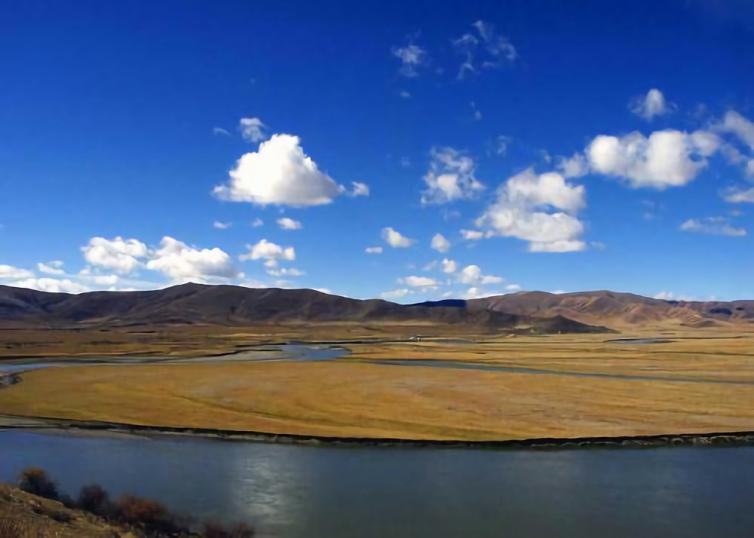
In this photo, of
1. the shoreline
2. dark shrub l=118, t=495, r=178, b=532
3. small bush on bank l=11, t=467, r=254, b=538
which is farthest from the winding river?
dark shrub l=118, t=495, r=178, b=532

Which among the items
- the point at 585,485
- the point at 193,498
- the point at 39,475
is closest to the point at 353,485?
the point at 193,498

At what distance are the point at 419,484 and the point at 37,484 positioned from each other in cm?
1215

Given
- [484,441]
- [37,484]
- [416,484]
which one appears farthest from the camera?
[484,441]

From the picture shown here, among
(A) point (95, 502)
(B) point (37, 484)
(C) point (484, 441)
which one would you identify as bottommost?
(C) point (484, 441)

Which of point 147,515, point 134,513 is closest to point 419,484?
point 147,515

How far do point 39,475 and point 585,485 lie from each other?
17783 millimetres

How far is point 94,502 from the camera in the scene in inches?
744

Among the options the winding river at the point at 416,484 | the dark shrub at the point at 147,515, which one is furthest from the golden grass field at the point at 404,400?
the dark shrub at the point at 147,515

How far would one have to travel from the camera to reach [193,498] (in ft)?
68.9

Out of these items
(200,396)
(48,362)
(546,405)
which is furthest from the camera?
(48,362)

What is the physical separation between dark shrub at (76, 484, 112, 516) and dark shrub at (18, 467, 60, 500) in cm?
86

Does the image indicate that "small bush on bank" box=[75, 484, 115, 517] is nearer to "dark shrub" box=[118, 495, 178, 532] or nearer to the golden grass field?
"dark shrub" box=[118, 495, 178, 532]

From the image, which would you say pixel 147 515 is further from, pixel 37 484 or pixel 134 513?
pixel 37 484

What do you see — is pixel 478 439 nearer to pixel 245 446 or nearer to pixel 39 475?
pixel 245 446
